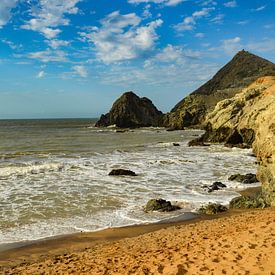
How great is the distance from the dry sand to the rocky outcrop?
88853 millimetres

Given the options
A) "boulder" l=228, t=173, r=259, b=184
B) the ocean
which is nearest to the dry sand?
the ocean

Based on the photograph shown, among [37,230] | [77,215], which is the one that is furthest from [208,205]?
[37,230]

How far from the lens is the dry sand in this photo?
8.68 m

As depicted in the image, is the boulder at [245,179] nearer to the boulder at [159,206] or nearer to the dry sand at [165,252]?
the boulder at [159,206]

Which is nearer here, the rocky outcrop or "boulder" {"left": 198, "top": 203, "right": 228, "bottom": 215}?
"boulder" {"left": 198, "top": 203, "right": 228, "bottom": 215}

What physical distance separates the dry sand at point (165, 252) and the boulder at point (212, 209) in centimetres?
226

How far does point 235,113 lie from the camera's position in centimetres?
4700

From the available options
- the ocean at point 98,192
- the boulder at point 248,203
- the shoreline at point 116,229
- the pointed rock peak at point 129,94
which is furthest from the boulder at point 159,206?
the pointed rock peak at point 129,94

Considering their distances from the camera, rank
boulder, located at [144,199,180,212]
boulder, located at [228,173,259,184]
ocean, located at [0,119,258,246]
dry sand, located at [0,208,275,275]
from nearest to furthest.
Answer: dry sand, located at [0,208,275,275], ocean, located at [0,119,258,246], boulder, located at [144,199,180,212], boulder, located at [228,173,259,184]

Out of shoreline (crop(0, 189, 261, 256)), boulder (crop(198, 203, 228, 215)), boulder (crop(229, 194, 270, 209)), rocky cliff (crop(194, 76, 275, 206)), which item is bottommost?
shoreline (crop(0, 189, 261, 256))

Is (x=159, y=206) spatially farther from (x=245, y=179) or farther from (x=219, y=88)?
(x=219, y=88)

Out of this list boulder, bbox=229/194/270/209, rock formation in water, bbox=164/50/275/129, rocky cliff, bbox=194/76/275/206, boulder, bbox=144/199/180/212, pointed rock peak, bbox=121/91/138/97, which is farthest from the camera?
pointed rock peak, bbox=121/91/138/97

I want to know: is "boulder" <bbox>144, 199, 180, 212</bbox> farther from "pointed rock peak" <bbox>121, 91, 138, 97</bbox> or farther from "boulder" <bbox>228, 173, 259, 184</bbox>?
"pointed rock peak" <bbox>121, 91, 138, 97</bbox>

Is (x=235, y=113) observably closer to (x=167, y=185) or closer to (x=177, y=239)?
(x=167, y=185)
